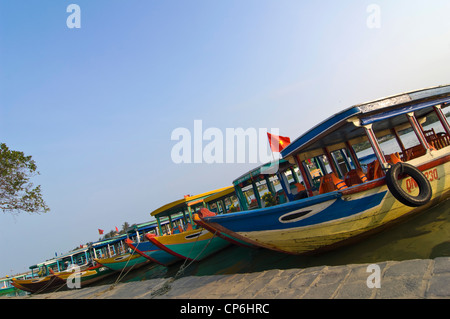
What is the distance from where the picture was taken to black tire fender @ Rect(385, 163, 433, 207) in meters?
4.70

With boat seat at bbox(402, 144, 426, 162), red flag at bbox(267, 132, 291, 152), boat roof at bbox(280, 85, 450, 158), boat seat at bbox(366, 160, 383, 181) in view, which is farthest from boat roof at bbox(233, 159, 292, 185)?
boat seat at bbox(402, 144, 426, 162)

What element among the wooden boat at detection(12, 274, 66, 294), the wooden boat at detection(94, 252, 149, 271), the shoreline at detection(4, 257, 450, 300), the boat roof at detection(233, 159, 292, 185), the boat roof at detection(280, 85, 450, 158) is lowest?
the wooden boat at detection(12, 274, 66, 294)

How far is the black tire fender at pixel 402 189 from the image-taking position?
4695 millimetres

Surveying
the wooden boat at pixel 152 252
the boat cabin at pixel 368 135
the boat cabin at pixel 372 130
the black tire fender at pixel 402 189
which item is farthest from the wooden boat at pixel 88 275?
the black tire fender at pixel 402 189

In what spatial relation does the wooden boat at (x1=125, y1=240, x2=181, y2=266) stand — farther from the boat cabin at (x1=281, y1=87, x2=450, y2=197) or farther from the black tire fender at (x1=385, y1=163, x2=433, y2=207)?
the black tire fender at (x1=385, y1=163, x2=433, y2=207)

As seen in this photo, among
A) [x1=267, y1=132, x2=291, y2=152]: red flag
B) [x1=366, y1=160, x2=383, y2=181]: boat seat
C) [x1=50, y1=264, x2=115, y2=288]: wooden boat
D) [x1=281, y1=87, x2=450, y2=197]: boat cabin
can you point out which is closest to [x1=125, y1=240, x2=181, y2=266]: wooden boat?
[x1=50, y1=264, x2=115, y2=288]: wooden boat

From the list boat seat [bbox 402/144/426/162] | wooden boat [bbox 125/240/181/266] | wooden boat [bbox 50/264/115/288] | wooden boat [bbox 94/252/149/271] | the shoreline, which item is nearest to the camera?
the shoreline

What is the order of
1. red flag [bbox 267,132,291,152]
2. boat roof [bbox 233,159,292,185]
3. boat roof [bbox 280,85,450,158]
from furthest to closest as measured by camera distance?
red flag [bbox 267,132,291,152] < boat roof [bbox 233,159,292,185] < boat roof [bbox 280,85,450,158]

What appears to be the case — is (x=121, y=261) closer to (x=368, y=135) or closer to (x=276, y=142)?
(x=276, y=142)

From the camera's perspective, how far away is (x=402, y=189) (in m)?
4.75

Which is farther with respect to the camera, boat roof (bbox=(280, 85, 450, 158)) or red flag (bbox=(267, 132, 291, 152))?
red flag (bbox=(267, 132, 291, 152))

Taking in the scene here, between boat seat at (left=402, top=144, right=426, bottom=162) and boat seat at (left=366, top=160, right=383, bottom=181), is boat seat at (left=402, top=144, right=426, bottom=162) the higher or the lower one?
the higher one

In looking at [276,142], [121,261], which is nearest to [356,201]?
[276,142]
